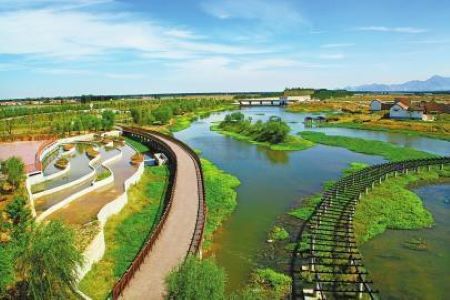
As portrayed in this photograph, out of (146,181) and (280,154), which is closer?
(146,181)

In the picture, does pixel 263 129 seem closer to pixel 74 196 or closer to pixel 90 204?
pixel 74 196

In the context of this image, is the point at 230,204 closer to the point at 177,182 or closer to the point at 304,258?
the point at 177,182

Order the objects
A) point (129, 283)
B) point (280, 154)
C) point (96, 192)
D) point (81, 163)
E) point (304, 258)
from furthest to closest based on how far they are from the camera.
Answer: point (280, 154) → point (81, 163) → point (96, 192) → point (304, 258) → point (129, 283)

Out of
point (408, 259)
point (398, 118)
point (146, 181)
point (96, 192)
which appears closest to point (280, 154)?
point (146, 181)

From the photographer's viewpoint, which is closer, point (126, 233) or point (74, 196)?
point (126, 233)

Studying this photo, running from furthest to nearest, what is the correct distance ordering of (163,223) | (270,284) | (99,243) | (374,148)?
(374,148)
(163,223)
(99,243)
(270,284)

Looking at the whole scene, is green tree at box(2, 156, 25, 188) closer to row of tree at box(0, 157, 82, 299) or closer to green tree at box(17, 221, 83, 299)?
row of tree at box(0, 157, 82, 299)

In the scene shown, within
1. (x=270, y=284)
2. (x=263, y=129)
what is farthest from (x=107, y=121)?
(x=270, y=284)

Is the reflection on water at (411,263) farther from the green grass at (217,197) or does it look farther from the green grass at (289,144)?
the green grass at (289,144)
